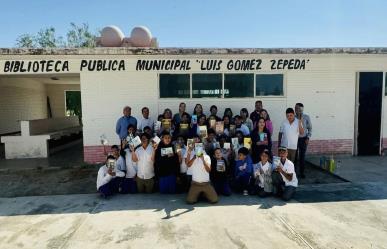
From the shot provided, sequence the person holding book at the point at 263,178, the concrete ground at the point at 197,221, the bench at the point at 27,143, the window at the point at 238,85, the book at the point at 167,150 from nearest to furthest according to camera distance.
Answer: the concrete ground at the point at 197,221
the person holding book at the point at 263,178
the book at the point at 167,150
the window at the point at 238,85
the bench at the point at 27,143

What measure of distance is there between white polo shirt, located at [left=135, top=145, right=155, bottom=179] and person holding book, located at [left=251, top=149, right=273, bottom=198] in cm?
195

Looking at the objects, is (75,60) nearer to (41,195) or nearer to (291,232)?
(41,195)

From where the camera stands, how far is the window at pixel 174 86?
8.73 m

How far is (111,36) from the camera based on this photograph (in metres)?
9.09

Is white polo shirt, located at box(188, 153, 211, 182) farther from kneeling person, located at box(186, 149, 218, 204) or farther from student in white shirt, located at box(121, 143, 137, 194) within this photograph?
student in white shirt, located at box(121, 143, 137, 194)

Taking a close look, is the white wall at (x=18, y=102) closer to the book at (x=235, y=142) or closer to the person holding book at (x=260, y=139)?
the book at (x=235, y=142)

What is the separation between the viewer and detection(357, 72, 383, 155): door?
9.20 metres

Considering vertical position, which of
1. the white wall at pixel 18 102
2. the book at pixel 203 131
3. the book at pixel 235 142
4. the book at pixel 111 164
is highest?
the white wall at pixel 18 102

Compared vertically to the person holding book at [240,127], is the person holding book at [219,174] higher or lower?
lower

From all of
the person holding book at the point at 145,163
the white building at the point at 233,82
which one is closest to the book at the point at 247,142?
the person holding book at the point at 145,163

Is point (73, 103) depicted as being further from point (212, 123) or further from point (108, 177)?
point (108, 177)

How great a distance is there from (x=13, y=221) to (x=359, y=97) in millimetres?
8933

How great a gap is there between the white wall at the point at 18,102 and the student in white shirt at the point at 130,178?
8802mm

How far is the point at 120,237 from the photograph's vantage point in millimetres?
4234
